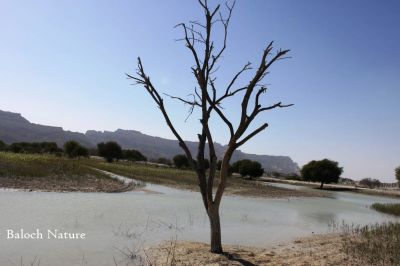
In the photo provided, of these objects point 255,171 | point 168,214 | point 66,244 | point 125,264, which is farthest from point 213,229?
point 255,171

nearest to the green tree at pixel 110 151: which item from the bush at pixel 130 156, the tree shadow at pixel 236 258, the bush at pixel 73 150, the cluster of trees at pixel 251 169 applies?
the bush at pixel 73 150

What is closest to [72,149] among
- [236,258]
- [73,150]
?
[73,150]

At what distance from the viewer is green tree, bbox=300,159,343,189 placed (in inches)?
3259

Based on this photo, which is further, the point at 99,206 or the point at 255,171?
the point at 255,171

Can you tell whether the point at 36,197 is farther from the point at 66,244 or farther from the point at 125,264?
the point at 125,264

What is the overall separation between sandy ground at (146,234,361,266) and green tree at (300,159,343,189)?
71007 millimetres

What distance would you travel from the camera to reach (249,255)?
41.9ft

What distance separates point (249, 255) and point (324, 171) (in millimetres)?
74351

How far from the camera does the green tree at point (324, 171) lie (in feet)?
272

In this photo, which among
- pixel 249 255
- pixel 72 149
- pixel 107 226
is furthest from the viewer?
pixel 72 149

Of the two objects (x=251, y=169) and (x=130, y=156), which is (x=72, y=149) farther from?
(x=251, y=169)

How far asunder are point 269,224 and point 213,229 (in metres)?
10.6

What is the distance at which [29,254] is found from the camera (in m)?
10.9

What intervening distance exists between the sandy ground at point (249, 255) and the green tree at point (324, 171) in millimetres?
71007
